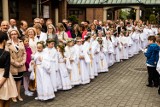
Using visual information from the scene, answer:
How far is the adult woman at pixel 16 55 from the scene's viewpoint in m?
7.51

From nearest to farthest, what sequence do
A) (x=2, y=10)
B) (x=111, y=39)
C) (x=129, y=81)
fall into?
(x=129, y=81) → (x=111, y=39) → (x=2, y=10)

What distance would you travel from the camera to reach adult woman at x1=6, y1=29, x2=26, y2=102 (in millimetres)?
7513

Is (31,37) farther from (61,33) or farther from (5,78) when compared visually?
(5,78)

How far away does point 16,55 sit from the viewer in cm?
759

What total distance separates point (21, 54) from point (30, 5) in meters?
19.0

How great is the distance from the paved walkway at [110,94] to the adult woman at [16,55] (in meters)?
0.79

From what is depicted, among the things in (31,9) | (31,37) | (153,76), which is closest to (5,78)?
(31,37)

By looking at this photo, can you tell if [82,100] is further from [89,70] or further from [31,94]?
[89,70]

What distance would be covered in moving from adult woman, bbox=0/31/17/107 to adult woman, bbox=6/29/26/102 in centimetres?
207

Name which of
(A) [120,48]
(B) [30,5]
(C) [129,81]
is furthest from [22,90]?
(B) [30,5]

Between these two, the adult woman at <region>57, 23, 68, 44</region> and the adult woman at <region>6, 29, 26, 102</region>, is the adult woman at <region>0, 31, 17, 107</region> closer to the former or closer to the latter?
the adult woman at <region>6, 29, 26, 102</region>

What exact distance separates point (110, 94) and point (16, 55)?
288 centimetres

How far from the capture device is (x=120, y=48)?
1541cm

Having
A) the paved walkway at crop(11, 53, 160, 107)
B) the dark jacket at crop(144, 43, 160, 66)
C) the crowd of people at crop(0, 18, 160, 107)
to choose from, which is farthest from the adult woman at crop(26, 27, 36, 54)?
the dark jacket at crop(144, 43, 160, 66)
